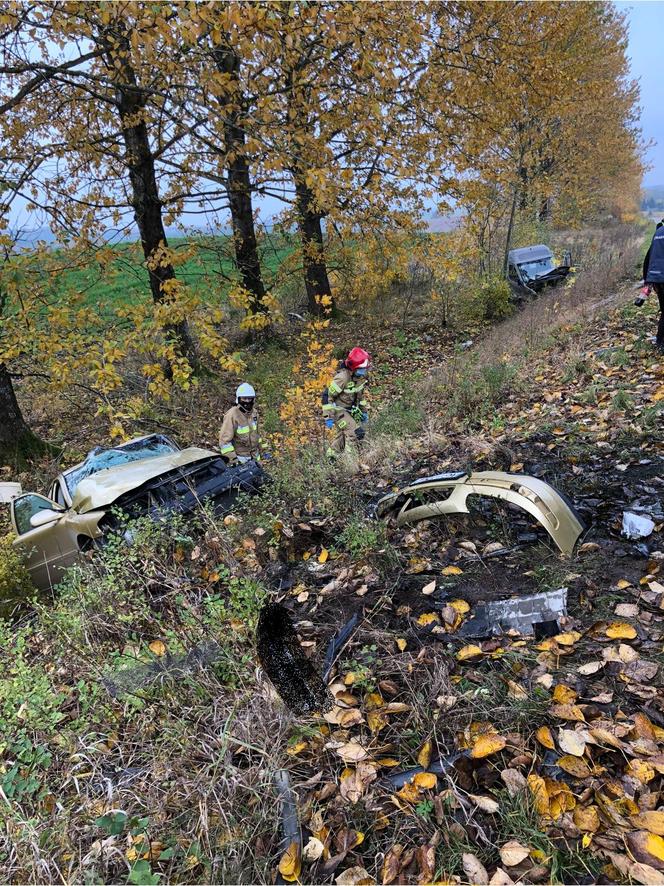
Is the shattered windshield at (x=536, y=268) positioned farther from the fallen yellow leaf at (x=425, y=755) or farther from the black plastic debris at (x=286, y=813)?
the black plastic debris at (x=286, y=813)

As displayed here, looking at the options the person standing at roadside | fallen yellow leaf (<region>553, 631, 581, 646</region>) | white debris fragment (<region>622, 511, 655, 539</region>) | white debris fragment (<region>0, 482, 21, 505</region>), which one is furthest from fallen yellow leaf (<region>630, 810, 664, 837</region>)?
the person standing at roadside

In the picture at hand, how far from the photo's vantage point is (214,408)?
11.2 m

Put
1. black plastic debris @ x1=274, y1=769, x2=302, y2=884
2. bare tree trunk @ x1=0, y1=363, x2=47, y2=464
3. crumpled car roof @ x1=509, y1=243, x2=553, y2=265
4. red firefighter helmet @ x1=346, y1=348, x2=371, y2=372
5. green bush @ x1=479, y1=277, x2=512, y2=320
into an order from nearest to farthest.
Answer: black plastic debris @ x1=274, y1=769, x2=302, y2=884, red firefighter helmet @ x1=346, y1=348, x2=371, y2=372, bare tree trunk @ x1=0, y1=363, x2=47, y2=464, green bush @ x1=479, y1=277, x2=512, y2=320, crumpled car roof @ x1=509, y1=243, x2=553, y2=265

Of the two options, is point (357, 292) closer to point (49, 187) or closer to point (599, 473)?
point (49, 187)

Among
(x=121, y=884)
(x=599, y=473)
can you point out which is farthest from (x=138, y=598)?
(x=599, y=473)

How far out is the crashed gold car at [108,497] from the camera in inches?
195

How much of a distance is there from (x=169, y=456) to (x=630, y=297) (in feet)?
34.4

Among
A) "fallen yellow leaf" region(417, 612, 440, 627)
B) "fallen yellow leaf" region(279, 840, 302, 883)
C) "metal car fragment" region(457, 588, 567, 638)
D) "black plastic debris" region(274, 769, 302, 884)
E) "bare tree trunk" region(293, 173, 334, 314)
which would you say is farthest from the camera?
"bare tree trunk" region(293, 173, 334, 314)

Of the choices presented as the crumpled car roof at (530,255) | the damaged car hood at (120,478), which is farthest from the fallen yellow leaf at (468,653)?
the crumpled car roof at (530,255)

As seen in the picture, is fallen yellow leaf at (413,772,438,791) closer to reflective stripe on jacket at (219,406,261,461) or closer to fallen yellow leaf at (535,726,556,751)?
fallen yellow leaf at (535,726,556,751)

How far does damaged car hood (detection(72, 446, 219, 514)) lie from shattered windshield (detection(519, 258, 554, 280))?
14.5 metres

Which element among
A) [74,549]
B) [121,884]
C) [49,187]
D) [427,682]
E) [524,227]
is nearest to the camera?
[121,884]

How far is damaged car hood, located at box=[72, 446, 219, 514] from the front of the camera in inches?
198

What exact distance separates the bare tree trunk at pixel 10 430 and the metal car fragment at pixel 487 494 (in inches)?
298
